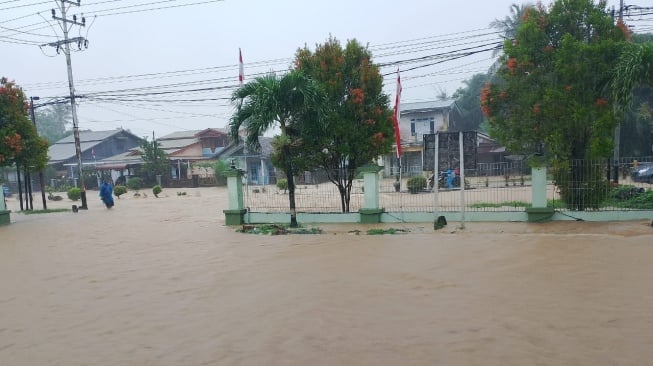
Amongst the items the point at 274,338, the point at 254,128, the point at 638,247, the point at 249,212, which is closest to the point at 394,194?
the point at 249,212

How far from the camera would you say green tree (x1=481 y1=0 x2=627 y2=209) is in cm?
1197

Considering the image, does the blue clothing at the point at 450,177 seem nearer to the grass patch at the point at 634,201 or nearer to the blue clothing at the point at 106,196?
the grass patch at the point at 634,201

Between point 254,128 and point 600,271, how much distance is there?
860 cm

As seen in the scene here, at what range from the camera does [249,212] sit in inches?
573

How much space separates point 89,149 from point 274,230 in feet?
142

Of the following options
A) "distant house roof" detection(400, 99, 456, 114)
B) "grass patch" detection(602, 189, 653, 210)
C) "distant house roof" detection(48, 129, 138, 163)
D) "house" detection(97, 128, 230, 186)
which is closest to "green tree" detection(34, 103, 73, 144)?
"distant house roof" detection(48, 129, 138, 163)

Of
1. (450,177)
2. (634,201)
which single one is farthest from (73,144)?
(634,201)

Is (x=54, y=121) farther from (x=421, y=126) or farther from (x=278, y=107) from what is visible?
(x=278, y=107)

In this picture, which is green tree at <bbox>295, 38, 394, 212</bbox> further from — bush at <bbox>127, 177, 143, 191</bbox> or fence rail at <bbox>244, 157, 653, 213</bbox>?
bush at <bbox>127, 177, 143, 191</bbox>

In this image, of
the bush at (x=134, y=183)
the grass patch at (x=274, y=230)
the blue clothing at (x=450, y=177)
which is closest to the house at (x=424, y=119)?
the blue clothing at (x=450, y=177)

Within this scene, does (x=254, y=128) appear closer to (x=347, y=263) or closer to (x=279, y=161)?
(x=279, y=161)

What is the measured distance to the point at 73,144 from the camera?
5172 centimetres

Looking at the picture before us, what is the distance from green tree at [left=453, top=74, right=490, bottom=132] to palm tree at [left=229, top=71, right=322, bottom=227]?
34426 millimetres

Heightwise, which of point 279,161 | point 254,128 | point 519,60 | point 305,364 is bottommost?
point 305,364
